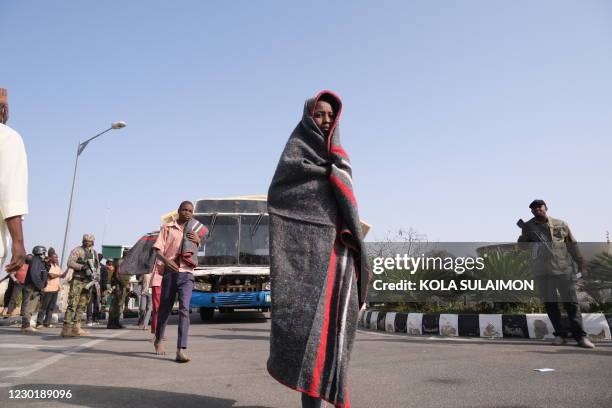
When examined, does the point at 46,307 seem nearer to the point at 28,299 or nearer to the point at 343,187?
the point at 28,299

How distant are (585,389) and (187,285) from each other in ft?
13.8

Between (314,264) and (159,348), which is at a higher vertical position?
(314,264)

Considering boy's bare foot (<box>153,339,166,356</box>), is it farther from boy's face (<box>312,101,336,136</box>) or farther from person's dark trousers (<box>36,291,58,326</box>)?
person's dark trousers (<box>36,291,58,326</box>)

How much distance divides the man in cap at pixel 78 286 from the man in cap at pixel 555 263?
7425mm

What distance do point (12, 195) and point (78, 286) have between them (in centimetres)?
649

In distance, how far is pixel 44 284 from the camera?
10703mm

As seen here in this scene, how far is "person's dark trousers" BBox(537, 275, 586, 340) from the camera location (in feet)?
22.2

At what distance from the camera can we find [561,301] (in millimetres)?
6941

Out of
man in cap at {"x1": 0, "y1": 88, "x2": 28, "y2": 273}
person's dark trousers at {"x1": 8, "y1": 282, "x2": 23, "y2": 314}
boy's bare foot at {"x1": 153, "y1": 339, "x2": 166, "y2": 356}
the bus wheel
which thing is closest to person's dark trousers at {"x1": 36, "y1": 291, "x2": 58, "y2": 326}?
person's dark trousers at {"x1": 8, "y1": 282, "x2": 23, "y2": 314}

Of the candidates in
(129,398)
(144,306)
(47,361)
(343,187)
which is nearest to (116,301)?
(144,306)

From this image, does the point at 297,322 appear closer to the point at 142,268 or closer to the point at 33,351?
the point at 33,351

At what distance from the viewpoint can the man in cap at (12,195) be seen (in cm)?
295

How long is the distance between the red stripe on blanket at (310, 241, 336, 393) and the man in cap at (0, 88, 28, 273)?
1851mm

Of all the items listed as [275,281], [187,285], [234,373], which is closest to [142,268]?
[187,285]
